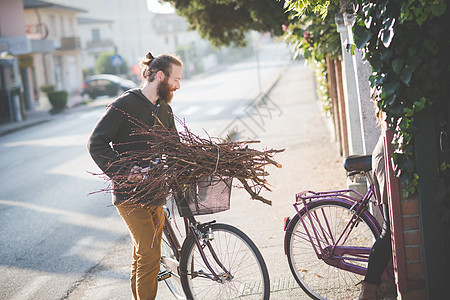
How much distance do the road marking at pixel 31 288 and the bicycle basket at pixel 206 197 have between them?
2495mm

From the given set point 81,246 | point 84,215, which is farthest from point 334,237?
point 84,215

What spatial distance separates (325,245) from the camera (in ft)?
14.5

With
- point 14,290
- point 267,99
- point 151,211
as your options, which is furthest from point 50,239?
point 267,99

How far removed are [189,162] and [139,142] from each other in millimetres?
579

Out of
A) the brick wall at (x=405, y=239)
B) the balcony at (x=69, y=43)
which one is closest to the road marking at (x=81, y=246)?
the brick wall at (x=405, y=239)

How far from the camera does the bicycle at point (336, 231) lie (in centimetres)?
426

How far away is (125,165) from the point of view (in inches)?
159

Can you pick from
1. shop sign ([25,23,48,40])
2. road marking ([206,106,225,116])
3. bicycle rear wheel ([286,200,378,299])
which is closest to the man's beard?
bicycle rear wheel ([286,200,378,299])

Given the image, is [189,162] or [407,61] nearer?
[407,61]

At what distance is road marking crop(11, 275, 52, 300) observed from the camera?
5.72 metres

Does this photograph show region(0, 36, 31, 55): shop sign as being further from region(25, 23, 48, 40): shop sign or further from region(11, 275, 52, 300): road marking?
region(11, 275, 52, 300): road marking

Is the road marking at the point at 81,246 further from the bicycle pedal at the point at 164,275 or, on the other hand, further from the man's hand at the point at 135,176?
the man's hand at the point at 135,176

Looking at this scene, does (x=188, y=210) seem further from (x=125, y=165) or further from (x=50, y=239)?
(x=50, y=239)

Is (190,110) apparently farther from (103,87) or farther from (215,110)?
(103,87)
